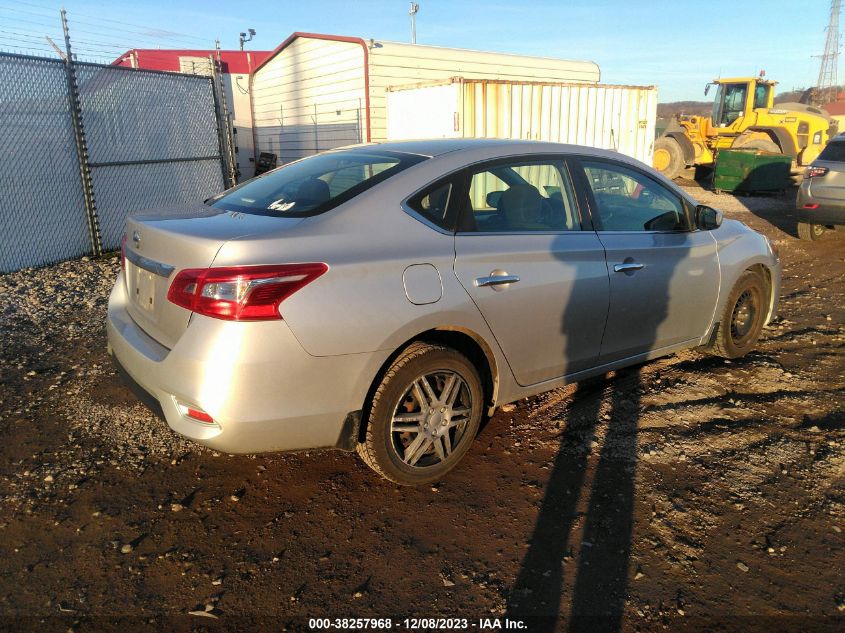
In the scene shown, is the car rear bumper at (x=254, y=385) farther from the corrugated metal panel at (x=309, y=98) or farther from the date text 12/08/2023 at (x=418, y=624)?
the corrugated metal panel at (x=309, y=98)

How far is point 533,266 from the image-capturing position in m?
3.30

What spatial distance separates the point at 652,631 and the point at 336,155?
2.82m

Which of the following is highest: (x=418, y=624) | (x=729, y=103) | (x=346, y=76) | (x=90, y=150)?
(x=346, y=76)

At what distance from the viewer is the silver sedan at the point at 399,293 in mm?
2574

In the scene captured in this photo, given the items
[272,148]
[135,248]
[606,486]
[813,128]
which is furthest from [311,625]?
[813,128]

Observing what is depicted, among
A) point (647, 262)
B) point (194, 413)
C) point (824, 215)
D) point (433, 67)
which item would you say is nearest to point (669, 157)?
point (433, 67)

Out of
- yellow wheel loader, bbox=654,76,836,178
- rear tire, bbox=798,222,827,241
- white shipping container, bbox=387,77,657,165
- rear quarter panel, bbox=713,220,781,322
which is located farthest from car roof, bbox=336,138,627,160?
yellow wheel loader, bbox=654,76,836,178

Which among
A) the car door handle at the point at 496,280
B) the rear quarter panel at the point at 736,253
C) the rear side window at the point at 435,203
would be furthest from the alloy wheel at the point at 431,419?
the rear quarter panel at the point at 736,253

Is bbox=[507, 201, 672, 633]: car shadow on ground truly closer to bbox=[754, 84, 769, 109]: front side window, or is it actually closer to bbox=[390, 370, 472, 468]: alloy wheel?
bbox=[390, 370, 472, 468]: alloy wheel

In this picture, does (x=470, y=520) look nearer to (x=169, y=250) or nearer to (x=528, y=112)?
(x=169, y=250)

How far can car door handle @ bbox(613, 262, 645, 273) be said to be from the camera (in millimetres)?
3664

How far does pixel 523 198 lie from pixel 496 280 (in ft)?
2.14

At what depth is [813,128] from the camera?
1809 cm

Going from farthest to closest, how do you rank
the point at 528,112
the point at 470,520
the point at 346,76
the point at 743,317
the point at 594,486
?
the point at 346,76 → the point at 528,112 → the point at 743,317 → the point at 594,486 → the point at 470,520
